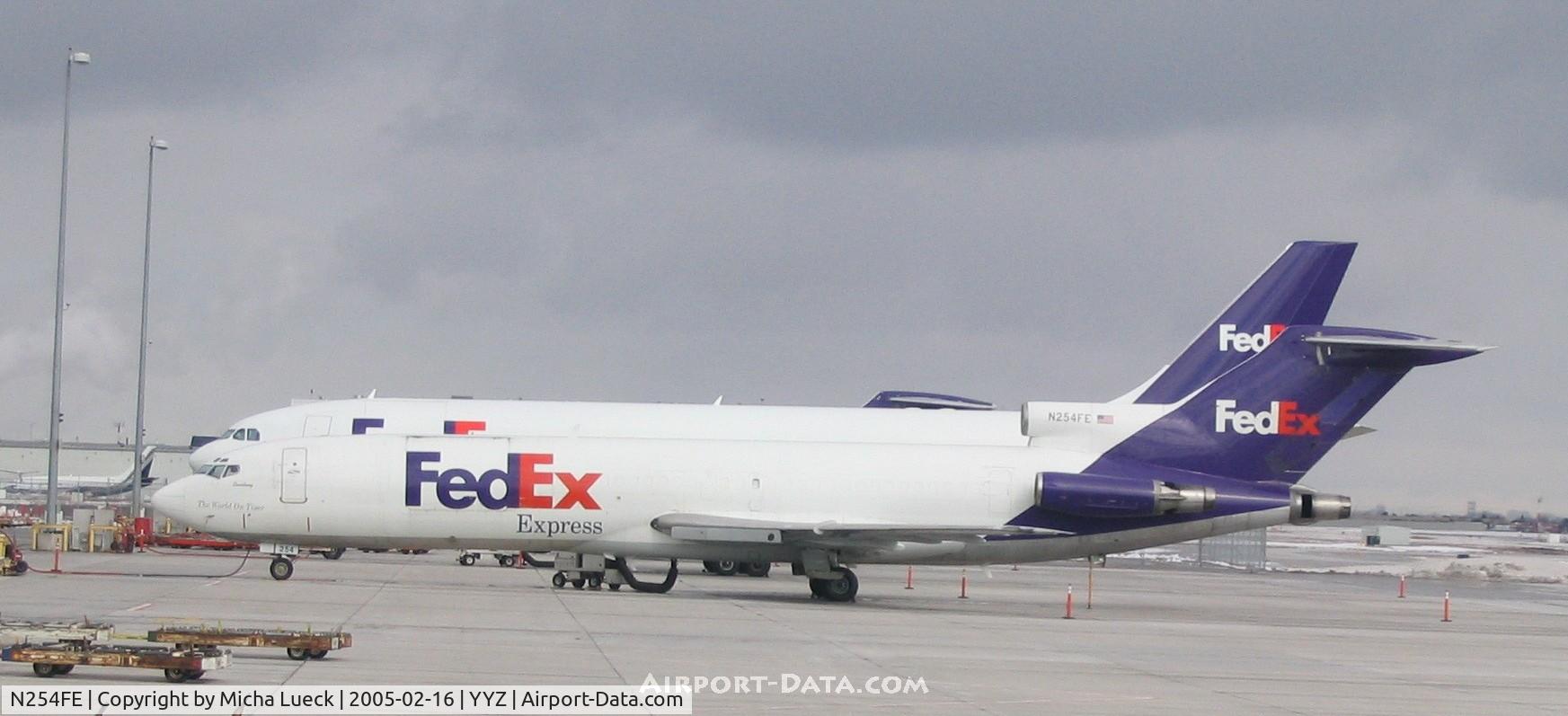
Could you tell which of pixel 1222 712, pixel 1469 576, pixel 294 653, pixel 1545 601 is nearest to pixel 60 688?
pixel 294 653

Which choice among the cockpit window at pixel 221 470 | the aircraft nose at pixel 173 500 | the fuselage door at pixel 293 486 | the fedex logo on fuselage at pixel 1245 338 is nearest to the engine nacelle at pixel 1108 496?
the fedex logo on fuselage at pixel 1245 338

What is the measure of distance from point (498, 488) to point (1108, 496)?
13995 millimetres

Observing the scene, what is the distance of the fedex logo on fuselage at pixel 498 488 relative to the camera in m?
38.9

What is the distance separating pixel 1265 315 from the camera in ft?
140

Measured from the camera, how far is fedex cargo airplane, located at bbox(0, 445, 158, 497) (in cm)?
13125

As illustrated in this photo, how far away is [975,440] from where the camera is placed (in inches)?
1821

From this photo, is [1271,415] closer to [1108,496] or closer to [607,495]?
[1108,496]

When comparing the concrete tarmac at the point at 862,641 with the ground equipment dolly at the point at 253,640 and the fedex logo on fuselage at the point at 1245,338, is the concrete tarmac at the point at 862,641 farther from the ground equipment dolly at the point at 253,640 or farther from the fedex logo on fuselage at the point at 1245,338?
the fedex logo on fuselage at the point at 1245,338

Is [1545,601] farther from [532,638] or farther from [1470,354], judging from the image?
[532,638]

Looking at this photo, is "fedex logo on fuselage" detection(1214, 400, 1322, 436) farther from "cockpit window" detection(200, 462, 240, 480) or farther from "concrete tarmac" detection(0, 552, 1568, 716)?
"cockpit window" detection(200, 462, 240, 480)

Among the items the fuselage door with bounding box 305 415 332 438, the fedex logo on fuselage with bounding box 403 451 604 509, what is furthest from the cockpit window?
the fuselage door with bounding box 305 415 332 438

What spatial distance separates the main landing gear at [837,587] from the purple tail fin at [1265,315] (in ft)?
29.0

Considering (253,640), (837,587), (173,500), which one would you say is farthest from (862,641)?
(173,500)

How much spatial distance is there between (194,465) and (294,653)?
98.3 feet
